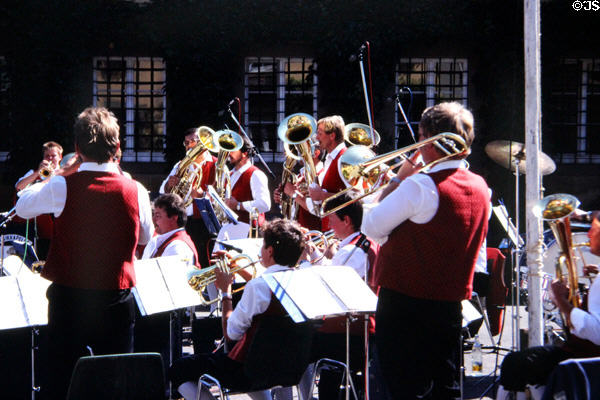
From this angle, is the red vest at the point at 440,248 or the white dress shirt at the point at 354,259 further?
the white dress shirt at the point at 354,259

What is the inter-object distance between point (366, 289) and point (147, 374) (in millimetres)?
1120

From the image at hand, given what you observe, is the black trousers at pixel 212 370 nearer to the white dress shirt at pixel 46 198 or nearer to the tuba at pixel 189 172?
the white dress shirt at pixel 46 198

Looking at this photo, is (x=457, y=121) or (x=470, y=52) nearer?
(x=457, y=121)

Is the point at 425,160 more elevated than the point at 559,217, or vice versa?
the point at 425,160

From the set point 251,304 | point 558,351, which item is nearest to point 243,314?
point 251,304

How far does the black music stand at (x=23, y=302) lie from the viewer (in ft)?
12.0

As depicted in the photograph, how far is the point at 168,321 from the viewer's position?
459 cm

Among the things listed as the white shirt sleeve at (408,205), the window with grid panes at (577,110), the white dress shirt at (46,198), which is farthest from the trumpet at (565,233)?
the window with grid panes at (577,110)

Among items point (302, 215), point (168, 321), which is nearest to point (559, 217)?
point (168, 321)

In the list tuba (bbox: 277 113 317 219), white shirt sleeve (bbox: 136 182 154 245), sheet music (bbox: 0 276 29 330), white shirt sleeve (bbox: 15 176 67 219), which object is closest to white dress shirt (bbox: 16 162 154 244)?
white shirt sleeve (bbox: 15 176 67 219)

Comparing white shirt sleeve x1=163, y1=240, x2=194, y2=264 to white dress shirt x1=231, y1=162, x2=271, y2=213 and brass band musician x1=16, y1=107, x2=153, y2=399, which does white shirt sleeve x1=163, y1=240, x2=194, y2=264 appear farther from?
white dress shirt x1=231, y1=162, x2=271, y2=213

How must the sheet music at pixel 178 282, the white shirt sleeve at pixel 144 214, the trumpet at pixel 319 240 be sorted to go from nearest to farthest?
1. the white shirt sleeve at pixel 144 214
2. the sheet music at pixel 178 282
3. the trumpet at pixel 319 240

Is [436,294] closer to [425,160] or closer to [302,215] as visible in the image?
[425,160]

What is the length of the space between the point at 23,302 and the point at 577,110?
9972mm
